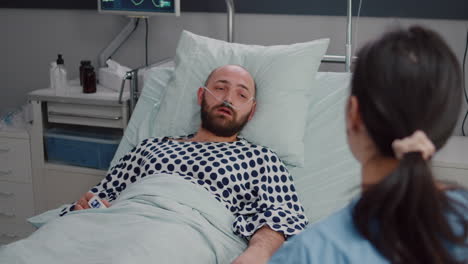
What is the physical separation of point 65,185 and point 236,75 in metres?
1.06

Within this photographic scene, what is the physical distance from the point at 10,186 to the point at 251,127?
1.30 metres

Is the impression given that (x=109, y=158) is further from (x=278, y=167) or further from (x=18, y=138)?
(x=278, y=167)

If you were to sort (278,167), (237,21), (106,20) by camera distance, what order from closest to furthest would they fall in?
(278,167)
(237,21)
(106,20)

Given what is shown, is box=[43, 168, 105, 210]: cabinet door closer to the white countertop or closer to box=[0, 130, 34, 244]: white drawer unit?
box=[0, 130, 34, 244]: white drawer unit

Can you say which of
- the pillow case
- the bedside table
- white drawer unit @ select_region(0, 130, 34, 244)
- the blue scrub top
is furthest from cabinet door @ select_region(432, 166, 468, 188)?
white drawer unit @ select_region(0, 130, 34, 244)

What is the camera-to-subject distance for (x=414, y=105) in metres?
0.81

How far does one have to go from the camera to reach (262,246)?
5.21ft

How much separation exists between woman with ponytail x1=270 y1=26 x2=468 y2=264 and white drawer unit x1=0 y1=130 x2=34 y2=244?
6.69ft

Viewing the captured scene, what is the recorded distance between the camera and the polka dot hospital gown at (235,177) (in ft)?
5.59

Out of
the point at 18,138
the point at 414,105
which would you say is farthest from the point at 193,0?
the point at 414,105

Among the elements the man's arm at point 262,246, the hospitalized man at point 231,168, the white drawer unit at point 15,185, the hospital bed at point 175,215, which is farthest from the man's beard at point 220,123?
the white drawer unit at point 15,185

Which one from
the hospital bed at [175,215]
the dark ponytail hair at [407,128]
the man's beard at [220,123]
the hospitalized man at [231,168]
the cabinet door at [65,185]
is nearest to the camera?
the dark ponytail hair at [407,128]

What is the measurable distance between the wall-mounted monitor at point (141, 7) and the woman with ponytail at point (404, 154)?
5.71 ft

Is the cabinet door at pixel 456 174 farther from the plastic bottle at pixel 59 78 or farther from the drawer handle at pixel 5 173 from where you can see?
the drawer handle at pixel 5 173
